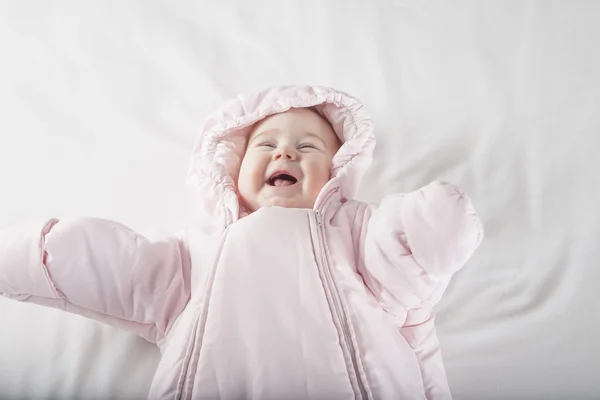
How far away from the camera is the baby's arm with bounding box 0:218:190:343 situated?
34.8 inches

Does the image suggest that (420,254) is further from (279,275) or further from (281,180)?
(281,180)

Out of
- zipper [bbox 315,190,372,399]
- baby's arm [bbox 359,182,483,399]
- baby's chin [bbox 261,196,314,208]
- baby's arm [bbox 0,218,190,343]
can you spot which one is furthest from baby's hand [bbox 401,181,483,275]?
baby's arm [bbox 0,218,190,343]

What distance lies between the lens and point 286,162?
1022mm

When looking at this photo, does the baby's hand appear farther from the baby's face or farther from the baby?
the baby's face

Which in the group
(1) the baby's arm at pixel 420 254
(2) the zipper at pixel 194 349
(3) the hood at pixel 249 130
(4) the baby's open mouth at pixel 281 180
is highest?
(3) the hood at pixel 249 130

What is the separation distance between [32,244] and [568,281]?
852mm

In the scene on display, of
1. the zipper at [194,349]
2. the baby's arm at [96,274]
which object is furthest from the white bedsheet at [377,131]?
the zipper at [194,349]

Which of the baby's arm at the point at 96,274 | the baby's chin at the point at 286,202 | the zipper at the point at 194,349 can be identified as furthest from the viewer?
the baby's chin at the point at 286,202

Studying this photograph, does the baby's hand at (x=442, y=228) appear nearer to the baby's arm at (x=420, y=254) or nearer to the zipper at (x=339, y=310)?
the baby's arm at (x=420, y=254)

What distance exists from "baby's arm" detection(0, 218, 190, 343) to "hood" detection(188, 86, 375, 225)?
0.17 meters

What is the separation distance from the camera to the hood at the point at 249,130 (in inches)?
42.4

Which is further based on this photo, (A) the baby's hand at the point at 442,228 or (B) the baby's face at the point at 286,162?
(B) the baby's face at the point at 286,162

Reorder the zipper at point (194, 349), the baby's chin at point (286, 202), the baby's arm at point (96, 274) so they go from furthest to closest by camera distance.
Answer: the baby's chin at point (286, 202) < the baby's arm at point (96, 274) < the zipper at point (194, 349)

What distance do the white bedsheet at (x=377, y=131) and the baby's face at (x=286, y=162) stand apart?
16 centimetres
